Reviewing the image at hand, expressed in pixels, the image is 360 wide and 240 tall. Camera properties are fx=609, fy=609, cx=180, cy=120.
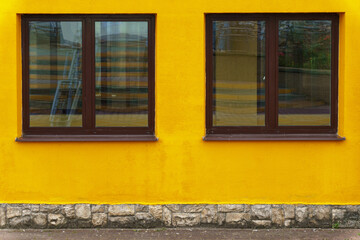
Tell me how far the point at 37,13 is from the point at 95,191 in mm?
2392

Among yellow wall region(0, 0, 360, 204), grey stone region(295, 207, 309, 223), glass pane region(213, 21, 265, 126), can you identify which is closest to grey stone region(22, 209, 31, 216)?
yellow wall region(0, 0, 360, 204)

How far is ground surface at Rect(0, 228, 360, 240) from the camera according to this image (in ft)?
24.5

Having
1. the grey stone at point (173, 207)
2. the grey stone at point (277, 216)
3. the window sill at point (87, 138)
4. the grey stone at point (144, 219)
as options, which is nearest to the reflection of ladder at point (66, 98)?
the window sill at point (87, 138)

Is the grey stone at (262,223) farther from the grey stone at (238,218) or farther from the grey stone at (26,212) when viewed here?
the grey stone at (26,212)

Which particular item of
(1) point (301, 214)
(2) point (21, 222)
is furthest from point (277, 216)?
(2) point (21, 222)

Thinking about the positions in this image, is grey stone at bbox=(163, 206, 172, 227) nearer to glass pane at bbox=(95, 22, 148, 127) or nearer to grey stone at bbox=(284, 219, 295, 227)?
glass pane at bbox=(95, 22, 148, 127)

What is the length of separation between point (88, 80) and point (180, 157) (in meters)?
1.56

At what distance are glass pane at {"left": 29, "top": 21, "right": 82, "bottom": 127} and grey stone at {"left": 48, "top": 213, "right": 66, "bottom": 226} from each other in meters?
1.16

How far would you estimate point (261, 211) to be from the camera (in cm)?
784

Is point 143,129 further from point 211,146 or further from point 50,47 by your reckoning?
point 50,47

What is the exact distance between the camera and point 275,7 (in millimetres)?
→ 7734

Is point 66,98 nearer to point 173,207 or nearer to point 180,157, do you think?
point 180,157

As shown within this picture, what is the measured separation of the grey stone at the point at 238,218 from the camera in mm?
7840

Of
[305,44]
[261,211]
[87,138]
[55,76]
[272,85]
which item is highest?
[305,44]
